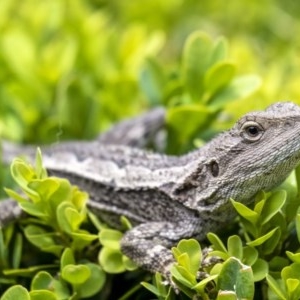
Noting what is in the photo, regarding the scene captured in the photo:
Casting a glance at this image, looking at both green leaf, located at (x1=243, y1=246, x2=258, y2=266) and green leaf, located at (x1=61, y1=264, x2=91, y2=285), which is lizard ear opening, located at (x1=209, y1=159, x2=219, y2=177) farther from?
green leaf, located at (x1=61, y1=264, x2=91, y2=285)

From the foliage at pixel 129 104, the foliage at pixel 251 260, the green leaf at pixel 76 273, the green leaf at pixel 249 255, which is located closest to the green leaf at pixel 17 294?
the foliage at pixel 129 104

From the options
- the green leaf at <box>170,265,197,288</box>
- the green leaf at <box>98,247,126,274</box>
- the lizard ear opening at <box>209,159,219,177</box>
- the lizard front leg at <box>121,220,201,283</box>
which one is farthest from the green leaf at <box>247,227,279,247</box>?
the green leaf at <box>98,247,126,274</box>

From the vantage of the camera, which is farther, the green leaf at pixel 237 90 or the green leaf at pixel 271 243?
the green leaf at pixel 237 90

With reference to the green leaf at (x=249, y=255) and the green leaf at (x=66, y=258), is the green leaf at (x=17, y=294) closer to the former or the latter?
the green leaf at (x=66, y=258)

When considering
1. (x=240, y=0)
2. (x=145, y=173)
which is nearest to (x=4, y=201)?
→ (x=145, y=173)

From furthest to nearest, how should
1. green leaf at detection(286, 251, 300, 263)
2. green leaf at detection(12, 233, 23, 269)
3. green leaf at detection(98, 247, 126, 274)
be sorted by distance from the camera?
green leaf at detection(12, 233, 23, 269) → green leaf at detection(98, 247, 126, 274) → green leaf at detection(286, 251, 300, 263)

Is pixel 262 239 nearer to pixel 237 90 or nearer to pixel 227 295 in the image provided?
pixel 227 295
